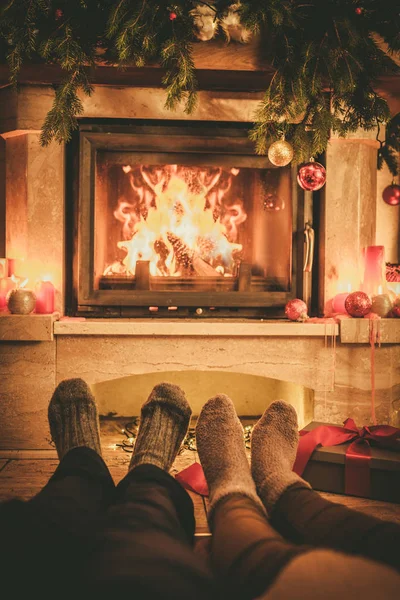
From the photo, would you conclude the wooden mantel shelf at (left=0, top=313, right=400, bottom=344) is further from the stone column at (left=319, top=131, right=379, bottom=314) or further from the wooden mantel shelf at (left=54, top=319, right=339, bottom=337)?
the stone column at (left=319, top=131, right=379, bottom=314)

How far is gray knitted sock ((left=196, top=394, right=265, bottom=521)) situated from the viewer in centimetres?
112

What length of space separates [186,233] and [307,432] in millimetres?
1080

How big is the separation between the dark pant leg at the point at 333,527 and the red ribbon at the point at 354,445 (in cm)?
49

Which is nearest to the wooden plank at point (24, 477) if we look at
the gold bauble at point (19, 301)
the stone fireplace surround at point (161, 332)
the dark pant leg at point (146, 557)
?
the stone fireplace surround at point (161, 332)

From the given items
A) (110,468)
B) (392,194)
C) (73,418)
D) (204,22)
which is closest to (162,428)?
(73,418)

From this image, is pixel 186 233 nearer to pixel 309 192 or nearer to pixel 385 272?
pixel 309 192

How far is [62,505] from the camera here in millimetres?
930

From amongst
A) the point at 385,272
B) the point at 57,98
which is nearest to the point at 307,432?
the point at 385,272

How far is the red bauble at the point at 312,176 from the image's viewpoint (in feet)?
6.94

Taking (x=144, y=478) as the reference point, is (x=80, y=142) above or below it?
above

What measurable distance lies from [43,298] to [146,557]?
5.23 ft

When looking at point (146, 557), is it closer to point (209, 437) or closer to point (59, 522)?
point (59, 522)

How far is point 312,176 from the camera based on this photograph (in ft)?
6.95

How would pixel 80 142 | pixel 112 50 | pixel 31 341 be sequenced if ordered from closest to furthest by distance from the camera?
pixel 112 50, pixel 31 341, pixel 80 142
